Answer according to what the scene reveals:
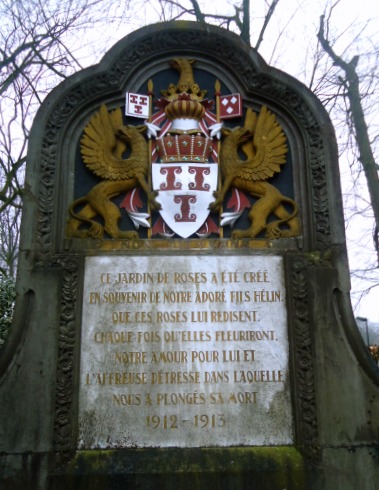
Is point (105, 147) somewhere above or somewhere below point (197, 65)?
below

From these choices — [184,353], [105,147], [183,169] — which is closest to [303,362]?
[184,353]

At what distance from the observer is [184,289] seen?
19.0 ft

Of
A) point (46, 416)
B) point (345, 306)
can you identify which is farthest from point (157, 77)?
point (46, 416)

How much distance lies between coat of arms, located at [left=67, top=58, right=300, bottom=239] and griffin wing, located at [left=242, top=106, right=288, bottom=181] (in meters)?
0.01

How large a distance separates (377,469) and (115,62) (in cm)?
593

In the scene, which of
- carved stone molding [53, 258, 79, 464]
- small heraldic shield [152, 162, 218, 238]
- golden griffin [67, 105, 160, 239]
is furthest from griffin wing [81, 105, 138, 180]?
carved stone molding [53, 258, 79, 464]

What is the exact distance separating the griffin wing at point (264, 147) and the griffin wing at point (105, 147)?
5.28 ft

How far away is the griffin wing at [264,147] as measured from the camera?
6.44 meters

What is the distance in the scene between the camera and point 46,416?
17.4 feet

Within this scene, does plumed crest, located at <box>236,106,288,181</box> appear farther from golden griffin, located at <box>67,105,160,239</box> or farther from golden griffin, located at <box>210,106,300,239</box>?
golden griffin, located at <box>67,105,160,239</box>

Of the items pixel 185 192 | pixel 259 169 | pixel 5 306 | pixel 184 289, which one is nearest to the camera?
pixel 184 289

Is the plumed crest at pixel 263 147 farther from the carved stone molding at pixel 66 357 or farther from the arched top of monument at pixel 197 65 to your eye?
the carved stone molding at pixel 66 357

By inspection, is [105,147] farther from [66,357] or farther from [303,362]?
[303,362]

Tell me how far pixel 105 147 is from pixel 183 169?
109cm
